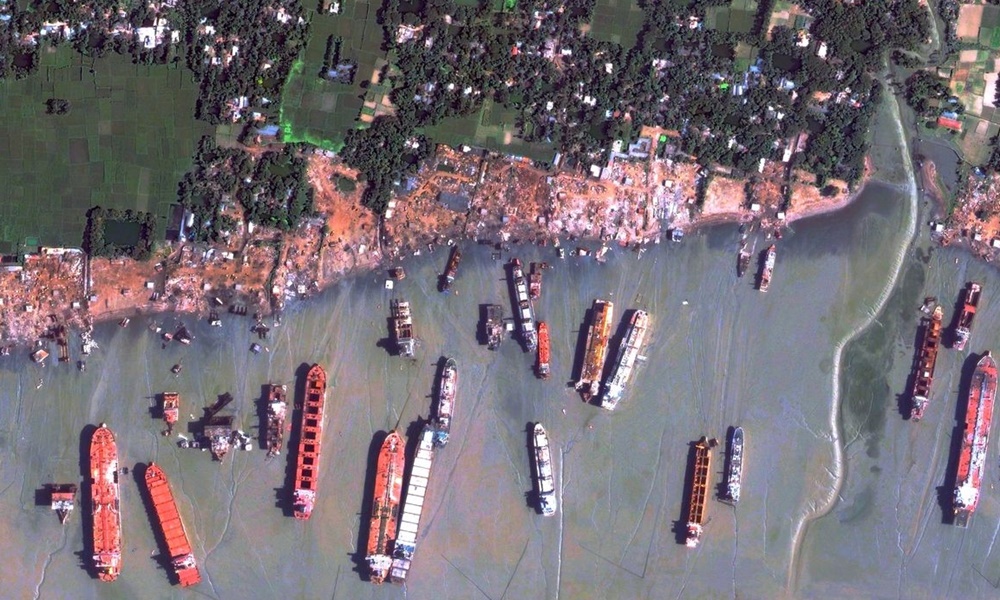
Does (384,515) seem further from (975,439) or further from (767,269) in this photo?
(975,439)

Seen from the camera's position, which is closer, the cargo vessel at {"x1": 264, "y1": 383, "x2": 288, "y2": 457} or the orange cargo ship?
the orange cargo ship

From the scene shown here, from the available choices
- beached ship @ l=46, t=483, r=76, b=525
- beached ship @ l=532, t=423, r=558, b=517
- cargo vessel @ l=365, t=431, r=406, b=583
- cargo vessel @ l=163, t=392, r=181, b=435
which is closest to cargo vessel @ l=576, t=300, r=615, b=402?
beached ship @ l=532, t=423, r=558, b=517

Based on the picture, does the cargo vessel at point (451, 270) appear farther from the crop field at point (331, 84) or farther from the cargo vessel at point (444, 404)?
the crop field at point (331, 84)

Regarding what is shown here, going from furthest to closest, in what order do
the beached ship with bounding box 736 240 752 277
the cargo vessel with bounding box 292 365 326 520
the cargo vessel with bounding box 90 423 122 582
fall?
the beached ship with bounding box 736 240 752 277 → the cargo vessel with bounding box 292 365 326 520 → the cargo vessel with bounding box 90 423 122 582

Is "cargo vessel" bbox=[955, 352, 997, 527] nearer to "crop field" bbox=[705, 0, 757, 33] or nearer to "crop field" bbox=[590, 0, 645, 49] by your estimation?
"crop field" bbox=[705, 0, 757, 33]

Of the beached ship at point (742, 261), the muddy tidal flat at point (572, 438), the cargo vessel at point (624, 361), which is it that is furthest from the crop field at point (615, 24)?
the cargo vessel at point (624, 361)

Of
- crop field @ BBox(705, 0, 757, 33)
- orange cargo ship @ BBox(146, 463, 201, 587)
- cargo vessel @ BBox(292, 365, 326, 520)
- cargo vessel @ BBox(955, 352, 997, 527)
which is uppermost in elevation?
crop field @ BBox(705, 0, 757, 33)

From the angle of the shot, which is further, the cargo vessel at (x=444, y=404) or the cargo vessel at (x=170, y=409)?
the cargo vessel at (x=444, y=404)
